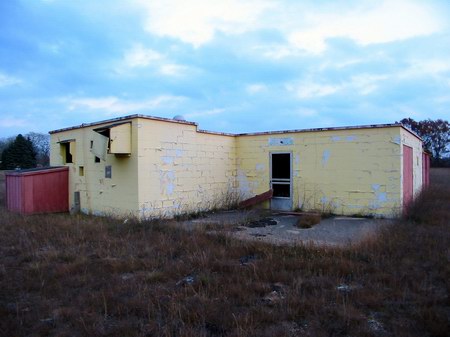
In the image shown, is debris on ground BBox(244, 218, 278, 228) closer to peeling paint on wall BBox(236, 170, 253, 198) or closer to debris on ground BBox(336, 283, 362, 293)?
peeling paint on wall BBox(236, 170, 253, 198)

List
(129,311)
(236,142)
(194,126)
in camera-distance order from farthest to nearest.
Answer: (236,142), (194,126), (129,311)

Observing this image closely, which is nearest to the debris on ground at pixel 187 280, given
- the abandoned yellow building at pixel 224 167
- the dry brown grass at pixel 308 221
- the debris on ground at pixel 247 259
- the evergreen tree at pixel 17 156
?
the debris on ground at pixel 247 259

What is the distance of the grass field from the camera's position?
400cm

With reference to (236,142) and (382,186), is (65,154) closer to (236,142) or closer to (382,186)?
(236,142)

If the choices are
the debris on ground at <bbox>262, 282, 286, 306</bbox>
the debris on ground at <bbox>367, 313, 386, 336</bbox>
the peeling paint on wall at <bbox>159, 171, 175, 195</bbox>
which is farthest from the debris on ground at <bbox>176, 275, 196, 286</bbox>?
the peeling paint on wall at <bbox>159, 171, 175, 195</bbox>

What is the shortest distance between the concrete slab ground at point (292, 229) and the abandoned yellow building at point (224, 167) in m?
1.16

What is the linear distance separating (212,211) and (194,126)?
119 inches

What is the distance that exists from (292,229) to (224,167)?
16.7 feet

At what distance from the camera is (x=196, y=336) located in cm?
368

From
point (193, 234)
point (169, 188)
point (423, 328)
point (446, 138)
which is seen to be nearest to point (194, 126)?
point (169, 188)

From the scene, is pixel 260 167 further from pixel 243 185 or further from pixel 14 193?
pixel 14 193

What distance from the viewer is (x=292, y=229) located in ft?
30.8

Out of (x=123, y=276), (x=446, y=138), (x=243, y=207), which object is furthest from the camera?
(x=446, y=138)

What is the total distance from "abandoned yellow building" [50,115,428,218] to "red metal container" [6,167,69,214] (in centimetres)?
35
